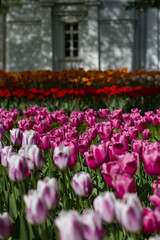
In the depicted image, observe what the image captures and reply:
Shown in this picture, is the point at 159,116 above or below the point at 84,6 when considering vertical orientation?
below

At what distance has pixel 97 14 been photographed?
15.5 m

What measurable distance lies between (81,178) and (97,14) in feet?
49.9

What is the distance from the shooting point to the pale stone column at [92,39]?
15.5 m

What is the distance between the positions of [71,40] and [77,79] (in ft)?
30.3

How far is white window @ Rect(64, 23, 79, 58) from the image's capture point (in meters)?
16.4

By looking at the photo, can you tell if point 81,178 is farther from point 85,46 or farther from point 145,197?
point 85,46

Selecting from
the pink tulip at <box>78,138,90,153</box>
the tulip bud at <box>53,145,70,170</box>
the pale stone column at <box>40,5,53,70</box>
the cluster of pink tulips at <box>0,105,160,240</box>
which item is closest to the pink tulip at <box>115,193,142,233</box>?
the cluster of pink tulips at <box>0,105,160,240</box>

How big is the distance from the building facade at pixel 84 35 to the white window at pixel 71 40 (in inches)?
3.8

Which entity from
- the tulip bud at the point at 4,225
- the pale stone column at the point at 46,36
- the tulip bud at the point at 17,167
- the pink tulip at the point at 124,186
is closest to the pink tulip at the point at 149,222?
the pink tulip at the point at 124,186

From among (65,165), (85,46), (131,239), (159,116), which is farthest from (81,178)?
(85,46)

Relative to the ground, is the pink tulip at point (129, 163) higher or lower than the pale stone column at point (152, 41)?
lower

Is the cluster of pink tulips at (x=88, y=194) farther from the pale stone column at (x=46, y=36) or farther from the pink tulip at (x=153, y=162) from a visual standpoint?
the pale stone column at (x=46, y=36)

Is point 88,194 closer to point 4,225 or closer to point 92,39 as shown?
point 4,225

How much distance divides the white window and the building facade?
0.31 ft
